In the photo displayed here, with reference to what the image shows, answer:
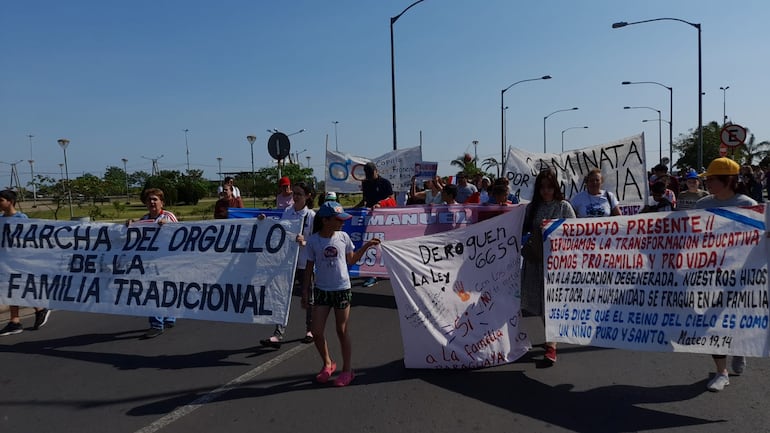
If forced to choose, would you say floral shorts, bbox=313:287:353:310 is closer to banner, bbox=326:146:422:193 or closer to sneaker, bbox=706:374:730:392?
sneaker, bbox=706:374:730:392

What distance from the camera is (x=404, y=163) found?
15.0 m

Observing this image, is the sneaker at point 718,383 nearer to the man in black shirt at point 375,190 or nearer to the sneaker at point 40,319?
the man in black shirt at point 375,190

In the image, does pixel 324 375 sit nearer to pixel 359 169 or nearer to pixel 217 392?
pixel 217 392

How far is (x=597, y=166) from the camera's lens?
9.56 meters

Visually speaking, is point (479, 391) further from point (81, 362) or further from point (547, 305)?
point (81, 362)

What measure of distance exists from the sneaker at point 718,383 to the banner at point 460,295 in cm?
147

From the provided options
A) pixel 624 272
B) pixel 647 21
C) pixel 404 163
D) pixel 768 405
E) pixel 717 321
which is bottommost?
pixel 768 405

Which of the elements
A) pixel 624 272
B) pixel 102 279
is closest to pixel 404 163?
pixel 102 279

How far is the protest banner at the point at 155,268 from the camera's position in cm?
543

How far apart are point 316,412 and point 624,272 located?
271cm

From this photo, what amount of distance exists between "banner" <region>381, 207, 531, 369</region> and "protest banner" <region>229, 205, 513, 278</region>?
11.0 ft

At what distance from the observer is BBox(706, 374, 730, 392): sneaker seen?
4.25 meters

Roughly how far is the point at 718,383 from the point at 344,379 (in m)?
2.97

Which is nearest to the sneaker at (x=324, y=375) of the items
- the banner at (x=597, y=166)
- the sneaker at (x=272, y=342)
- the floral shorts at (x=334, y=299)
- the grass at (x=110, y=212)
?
the floral shorts at (x=334, y=299)
